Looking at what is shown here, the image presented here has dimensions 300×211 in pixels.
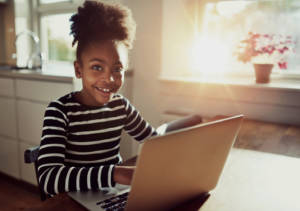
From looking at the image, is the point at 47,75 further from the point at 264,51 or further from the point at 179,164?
the point at 179,164

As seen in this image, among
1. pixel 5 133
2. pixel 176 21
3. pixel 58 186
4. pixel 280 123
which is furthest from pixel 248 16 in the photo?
pixel 5 133

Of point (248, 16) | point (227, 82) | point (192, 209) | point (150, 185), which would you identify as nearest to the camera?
point (150, 185)

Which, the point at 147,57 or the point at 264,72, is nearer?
the point at 264,72

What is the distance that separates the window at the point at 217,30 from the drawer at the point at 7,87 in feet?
3.97

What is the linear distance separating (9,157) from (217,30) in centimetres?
191

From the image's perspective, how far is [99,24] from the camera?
0.87 metres

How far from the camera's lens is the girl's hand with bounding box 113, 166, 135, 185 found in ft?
2.14

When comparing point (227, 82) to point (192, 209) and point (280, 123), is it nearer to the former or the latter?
point (280, 123)

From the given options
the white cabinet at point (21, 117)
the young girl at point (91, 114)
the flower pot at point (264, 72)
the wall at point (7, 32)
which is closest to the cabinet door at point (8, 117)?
the white cabinet at point (21, 117)

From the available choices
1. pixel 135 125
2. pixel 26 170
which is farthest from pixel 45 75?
pixel 135 125

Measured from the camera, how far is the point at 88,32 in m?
0.87

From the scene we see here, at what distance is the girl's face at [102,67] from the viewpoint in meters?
0.84

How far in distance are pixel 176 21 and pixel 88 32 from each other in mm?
1133

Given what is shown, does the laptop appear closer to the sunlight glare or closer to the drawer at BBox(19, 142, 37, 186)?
the sunlight glare
